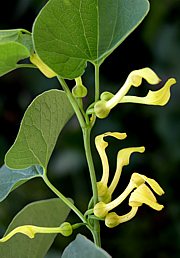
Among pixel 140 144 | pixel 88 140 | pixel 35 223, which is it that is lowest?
pixel 140 144

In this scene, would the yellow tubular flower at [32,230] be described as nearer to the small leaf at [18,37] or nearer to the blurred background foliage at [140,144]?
the small leaf at [18,37]

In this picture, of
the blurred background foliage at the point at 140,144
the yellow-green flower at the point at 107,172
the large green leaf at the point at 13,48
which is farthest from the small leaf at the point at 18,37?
the blurred background foliage at the point at 140,144

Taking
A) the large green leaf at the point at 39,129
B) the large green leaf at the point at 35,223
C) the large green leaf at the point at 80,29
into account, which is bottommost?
the large green leaf at the point at 35,223

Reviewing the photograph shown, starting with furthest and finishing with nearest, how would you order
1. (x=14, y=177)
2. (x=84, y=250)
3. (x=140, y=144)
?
1. (x=140, y=144)
2. (x=14, y=177)
3. (x=84, y=250)

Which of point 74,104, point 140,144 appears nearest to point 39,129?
point 74,104

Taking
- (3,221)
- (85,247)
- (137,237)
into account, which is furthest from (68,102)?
(137,237)

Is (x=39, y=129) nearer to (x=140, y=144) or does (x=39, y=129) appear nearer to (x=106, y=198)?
(x=106, y=198)

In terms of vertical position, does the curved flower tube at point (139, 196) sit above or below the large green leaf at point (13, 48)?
below

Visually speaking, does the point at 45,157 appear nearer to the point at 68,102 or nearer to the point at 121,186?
the point at 68,102
